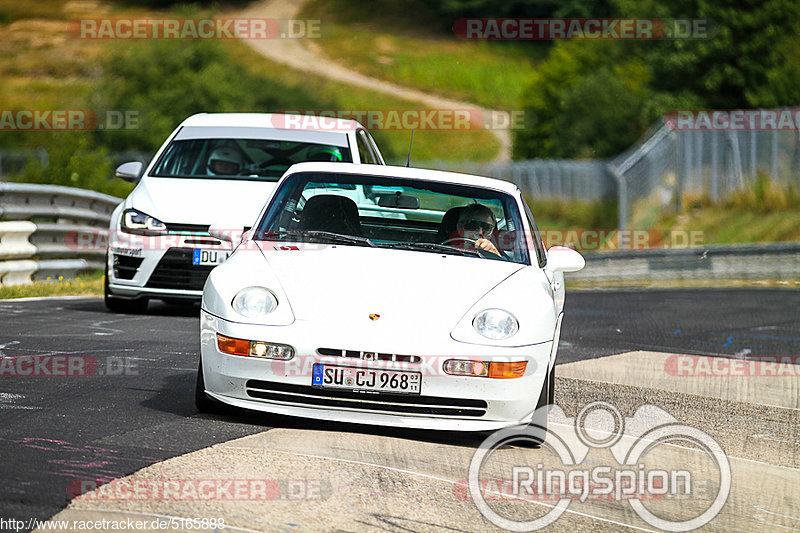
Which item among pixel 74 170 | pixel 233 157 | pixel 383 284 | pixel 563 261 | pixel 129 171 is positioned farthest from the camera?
pixel 74 170

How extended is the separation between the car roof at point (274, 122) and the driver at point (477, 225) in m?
5.16

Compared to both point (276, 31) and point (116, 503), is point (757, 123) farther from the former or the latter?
point (276, 31)

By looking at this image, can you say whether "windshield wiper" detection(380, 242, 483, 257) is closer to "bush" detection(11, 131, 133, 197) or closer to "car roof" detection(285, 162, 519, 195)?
"car roof" detection(285, 162, 519, 195)

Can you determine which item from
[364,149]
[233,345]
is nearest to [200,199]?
[364,149]

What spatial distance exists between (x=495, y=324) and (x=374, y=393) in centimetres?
69

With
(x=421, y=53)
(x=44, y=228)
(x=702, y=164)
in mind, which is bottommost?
(x=44, y=228)

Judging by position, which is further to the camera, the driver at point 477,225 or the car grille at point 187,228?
the car grille at point 187,228

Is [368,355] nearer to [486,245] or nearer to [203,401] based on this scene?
[203,401]

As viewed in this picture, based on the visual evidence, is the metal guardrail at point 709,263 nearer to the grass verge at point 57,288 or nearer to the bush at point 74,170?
the bush at point 74,170

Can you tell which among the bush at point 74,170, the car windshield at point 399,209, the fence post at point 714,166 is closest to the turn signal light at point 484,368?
the car windshield at point 399,209

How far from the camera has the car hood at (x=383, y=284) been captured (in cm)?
604

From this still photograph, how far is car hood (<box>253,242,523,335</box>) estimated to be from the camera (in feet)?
19.8

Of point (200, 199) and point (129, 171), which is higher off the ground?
point (129, 171)

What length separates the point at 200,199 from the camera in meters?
11.1
